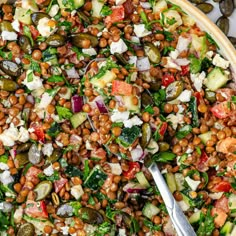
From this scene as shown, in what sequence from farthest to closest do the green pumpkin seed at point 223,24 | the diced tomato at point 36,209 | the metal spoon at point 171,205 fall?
the green pumpkin seed at point 223,24
the diced tomato at point 36,209
the metal spoon at point 171,205

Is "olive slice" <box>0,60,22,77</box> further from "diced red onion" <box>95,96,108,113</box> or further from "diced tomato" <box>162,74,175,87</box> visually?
"diced tomato" <box>162,74,175,87</box>

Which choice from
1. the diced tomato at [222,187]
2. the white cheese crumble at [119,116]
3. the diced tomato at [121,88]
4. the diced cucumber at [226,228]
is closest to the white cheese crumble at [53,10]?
the diced tomato at [121,88]

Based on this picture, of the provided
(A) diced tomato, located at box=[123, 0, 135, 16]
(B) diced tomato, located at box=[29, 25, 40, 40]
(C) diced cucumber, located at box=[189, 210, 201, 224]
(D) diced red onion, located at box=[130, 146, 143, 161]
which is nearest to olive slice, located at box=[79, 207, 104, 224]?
(D) diced red onion, located at box=[130, 146, 143, 161]

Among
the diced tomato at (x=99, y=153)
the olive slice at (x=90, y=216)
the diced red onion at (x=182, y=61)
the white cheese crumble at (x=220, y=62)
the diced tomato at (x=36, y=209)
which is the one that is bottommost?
the diced tomato at (x=36, y=209)

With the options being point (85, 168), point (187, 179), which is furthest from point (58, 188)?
point (187, 179)

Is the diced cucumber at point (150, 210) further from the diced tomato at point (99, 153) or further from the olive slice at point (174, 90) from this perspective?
the olive slice at point (174, 90)

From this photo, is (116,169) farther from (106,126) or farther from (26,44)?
(26,44)

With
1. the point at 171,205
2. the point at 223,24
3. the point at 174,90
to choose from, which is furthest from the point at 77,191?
the point at 223,24
